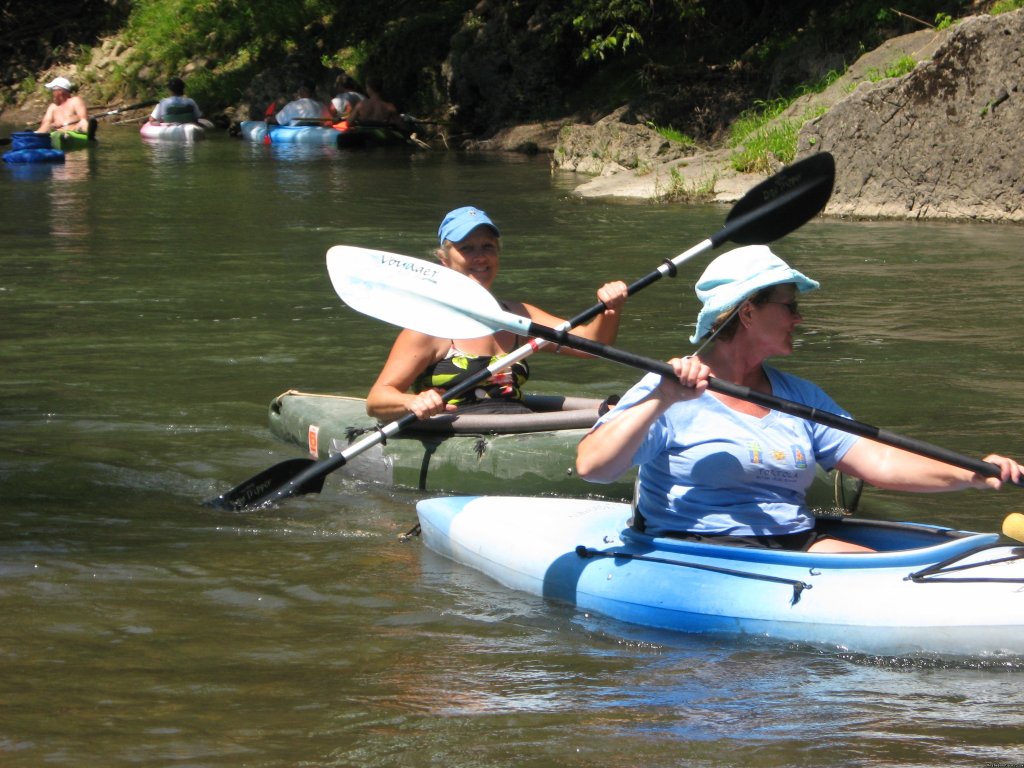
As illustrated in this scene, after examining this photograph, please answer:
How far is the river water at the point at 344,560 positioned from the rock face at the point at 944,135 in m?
0.83

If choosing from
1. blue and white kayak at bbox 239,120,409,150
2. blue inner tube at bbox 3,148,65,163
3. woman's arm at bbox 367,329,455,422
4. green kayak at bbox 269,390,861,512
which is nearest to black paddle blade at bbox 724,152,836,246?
green kayak at bbox 269,390,861,512

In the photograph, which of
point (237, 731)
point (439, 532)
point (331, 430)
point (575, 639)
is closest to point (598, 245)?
point (331, 430)

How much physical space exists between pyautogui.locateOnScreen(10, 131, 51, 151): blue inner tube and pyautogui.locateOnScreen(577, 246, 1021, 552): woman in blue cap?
15.5m

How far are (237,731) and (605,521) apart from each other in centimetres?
141

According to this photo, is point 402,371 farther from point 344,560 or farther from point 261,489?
point 344,560

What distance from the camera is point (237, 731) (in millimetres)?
3260

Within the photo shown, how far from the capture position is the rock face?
1147 centimetres

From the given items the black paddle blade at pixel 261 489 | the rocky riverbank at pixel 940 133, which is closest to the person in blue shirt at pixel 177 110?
the rocky riverbank at pixel 940 133

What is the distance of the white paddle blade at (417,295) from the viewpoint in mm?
4445

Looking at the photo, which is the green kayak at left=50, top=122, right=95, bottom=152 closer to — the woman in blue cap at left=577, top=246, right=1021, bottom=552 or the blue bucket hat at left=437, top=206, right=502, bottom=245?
the blue bucket hat at left=437, top=206, right=502, bottom=245

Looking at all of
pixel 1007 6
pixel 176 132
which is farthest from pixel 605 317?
pixel 176 132

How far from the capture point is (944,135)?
1172 centimetres

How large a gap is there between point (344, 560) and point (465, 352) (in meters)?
0.99

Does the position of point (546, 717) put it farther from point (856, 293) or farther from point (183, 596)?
point (856, 293)
